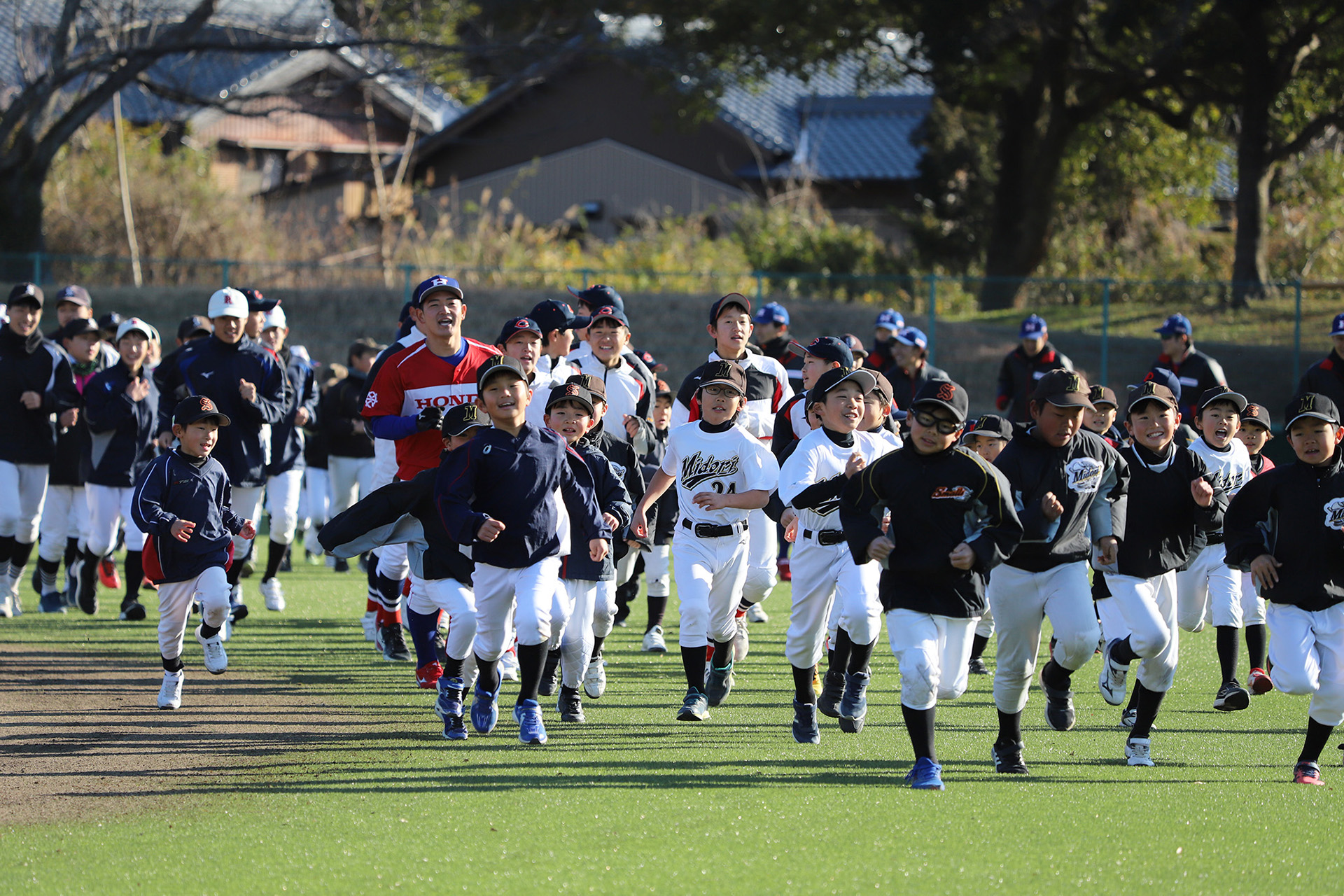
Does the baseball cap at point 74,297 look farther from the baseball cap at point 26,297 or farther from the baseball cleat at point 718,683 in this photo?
the baseball cleat at point 718,683

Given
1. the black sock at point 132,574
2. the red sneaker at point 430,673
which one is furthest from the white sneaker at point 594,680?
the black sock at point 132,574

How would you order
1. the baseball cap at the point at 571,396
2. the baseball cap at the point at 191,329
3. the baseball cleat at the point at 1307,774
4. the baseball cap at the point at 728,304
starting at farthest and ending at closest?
1. the baseball cap at the point at 191,329
2. the baseball cap at the point at 728,304
3. the baseball cap at the point at 571,396
4. the baseball cleat at the point at 1307,774

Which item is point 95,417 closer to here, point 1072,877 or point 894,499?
point 894,499

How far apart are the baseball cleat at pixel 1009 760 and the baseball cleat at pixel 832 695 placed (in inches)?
49.1

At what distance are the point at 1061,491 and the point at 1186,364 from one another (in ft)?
24.1

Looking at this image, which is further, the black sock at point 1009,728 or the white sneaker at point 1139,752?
the white sneaker at point 1139,752

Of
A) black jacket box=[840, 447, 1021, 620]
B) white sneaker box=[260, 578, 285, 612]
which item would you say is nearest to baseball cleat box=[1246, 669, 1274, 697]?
black jacket box=[840, 447, 1021, 620]

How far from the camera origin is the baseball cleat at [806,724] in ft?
22.6

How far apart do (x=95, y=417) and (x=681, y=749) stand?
234 inches

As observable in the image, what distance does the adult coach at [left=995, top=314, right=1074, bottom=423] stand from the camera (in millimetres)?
14336

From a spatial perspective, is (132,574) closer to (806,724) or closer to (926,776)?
(806,724)

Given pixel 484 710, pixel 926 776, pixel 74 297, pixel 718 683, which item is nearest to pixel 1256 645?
pixel 926 776

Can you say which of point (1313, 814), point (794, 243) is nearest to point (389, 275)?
point (794, 243)

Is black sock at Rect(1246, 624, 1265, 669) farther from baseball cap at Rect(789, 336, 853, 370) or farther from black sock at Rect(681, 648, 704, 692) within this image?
black sock at Rect(681, 648, 704, 692)
